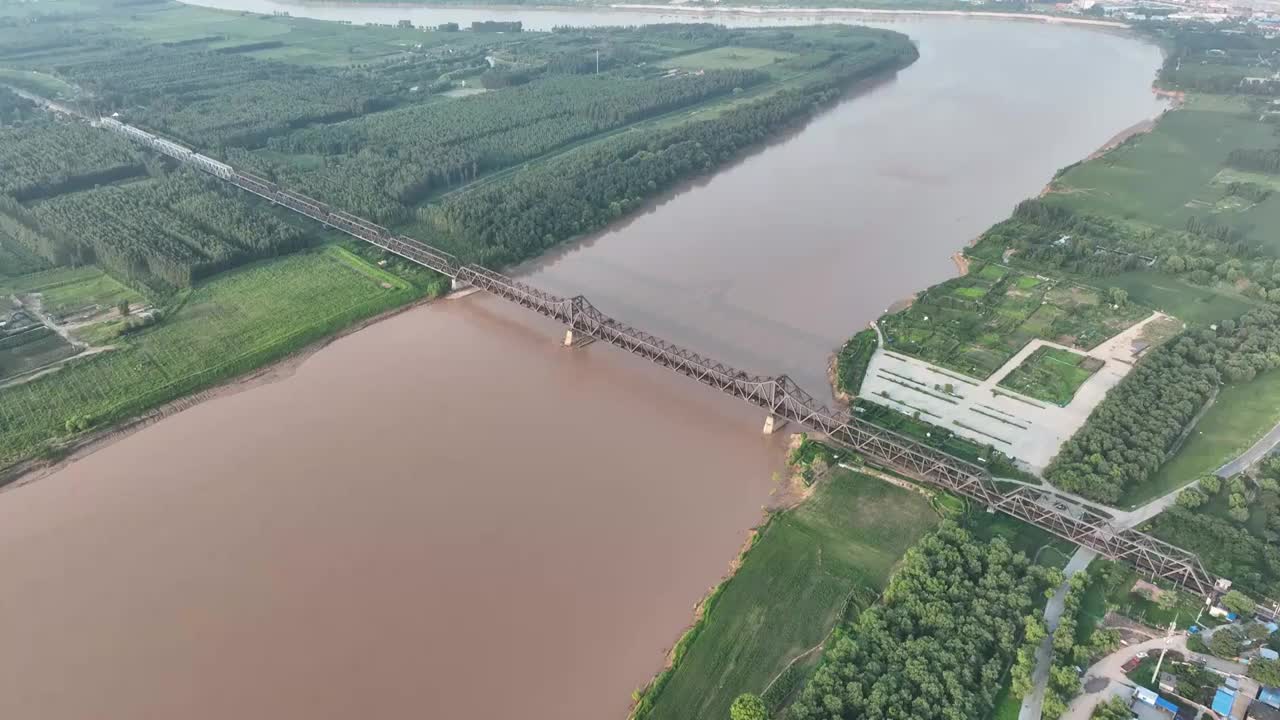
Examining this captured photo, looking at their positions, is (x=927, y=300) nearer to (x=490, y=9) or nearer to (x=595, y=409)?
(x=595, y=409)

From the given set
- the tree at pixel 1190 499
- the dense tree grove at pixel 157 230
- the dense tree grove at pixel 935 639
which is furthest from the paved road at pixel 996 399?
the dense tree grove at pixel 157 230

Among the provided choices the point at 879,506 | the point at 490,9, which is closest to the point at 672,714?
the point at 879,506

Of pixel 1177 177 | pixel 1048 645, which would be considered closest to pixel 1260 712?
pixel 1048 645

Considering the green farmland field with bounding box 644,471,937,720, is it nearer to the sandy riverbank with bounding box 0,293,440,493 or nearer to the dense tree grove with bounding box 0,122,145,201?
the sandy riverbank with bounding box 0,293,440,493

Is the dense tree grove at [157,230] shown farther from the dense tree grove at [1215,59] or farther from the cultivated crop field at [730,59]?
the dense tree grove at [1215,59]

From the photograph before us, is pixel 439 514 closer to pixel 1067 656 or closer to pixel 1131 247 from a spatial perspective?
pixel 1067 656

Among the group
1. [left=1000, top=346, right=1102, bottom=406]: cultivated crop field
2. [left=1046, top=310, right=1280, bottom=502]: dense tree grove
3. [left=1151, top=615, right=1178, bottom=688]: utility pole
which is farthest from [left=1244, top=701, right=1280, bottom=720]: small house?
[left=1000, top=346, right=1102, bottom=406]: cultivated crop field
